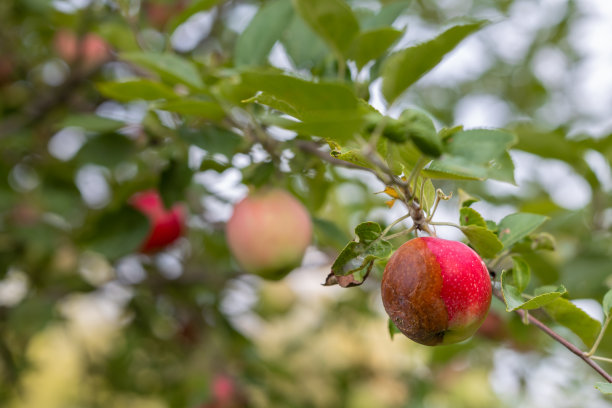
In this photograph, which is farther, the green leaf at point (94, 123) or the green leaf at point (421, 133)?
the green leaf at point (94, 123)

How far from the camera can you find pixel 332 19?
2.00ft

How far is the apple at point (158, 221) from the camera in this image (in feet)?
3.85

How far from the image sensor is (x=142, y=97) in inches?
25.5

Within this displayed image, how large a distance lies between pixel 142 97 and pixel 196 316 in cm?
101

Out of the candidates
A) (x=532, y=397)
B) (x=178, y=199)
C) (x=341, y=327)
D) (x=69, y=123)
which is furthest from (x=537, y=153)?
(x=341, y=327)

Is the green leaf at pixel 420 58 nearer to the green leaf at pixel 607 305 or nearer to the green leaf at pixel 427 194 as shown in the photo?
the green leaf at pixel 427 194

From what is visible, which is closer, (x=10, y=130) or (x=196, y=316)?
(x=10, y=130)

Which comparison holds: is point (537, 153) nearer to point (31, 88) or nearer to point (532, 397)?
point (532, 397)

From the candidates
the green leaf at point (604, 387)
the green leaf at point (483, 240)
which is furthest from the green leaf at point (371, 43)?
the green leaf at point (604, 387)

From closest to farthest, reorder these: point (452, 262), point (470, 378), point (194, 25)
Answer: point (452, 262) < point (194, 25) < point (470, 378)

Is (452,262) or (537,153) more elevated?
(452,262)

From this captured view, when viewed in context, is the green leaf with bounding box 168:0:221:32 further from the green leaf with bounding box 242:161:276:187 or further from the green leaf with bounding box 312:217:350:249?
the green leaf with bounding box 312:217:350:249

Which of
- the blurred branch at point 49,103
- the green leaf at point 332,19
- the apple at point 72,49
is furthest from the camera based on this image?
the apple at point 72,49

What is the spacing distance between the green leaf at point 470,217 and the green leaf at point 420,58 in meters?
0.12
